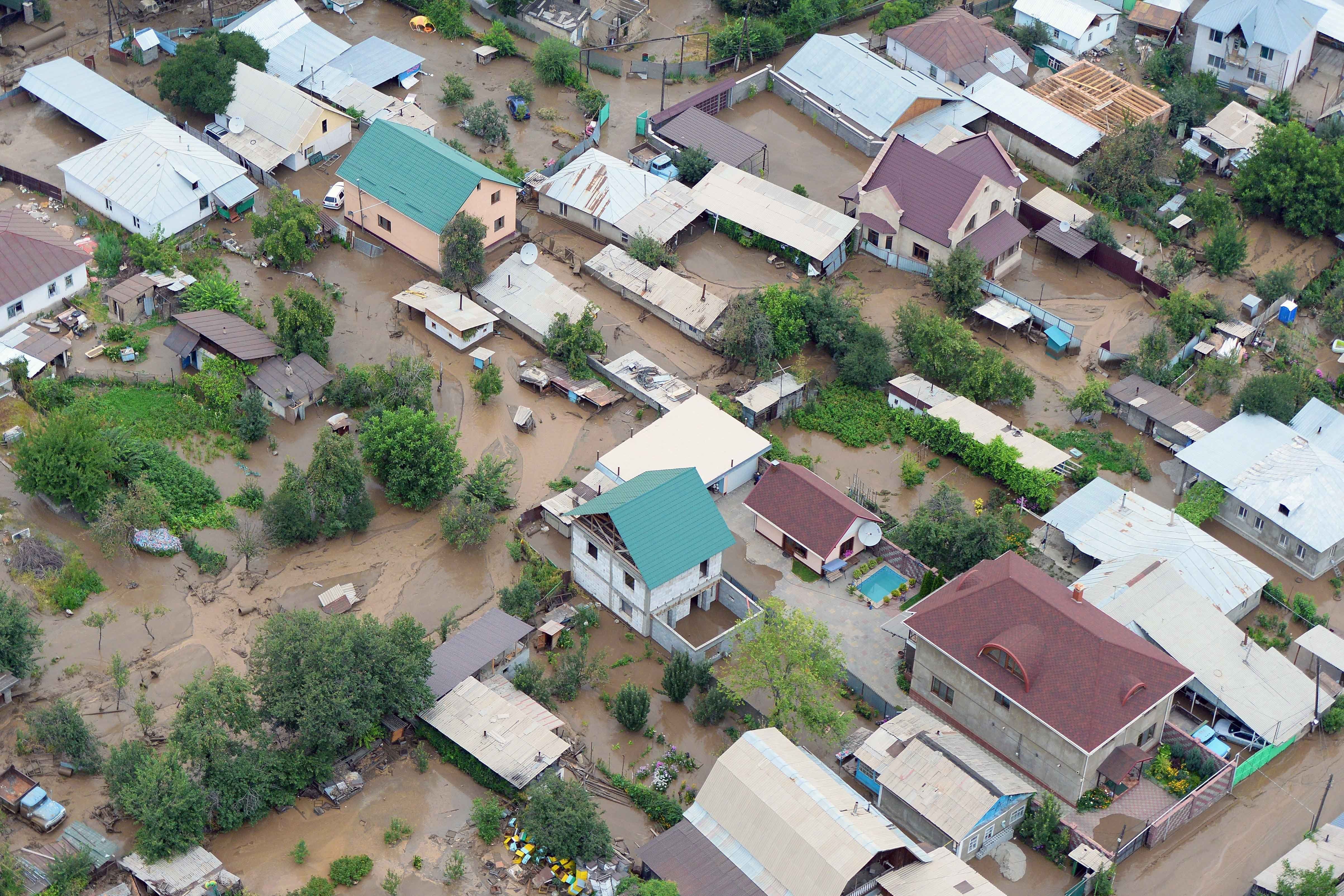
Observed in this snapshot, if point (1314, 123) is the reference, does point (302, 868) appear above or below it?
below

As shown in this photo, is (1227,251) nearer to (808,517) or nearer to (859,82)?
(859,82)

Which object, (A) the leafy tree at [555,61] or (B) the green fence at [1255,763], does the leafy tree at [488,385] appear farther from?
(B) the green fence at [1255,763]

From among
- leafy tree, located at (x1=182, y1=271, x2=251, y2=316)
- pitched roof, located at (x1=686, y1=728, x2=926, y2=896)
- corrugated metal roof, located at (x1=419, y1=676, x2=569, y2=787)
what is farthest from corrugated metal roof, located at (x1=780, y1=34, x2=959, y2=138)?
pitched roof, located at (x1=686, y1=728, x2=926, y2=896)

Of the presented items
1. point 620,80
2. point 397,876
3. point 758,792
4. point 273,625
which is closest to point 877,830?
point 758,792

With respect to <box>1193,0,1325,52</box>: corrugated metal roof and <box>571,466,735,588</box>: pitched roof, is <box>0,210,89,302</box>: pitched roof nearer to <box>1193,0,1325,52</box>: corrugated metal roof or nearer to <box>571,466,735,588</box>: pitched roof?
<box>571,466,735,588</box>: pitched roof

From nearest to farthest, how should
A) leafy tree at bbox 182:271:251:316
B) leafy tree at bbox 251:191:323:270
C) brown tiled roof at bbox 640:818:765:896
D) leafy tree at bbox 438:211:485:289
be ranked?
brown tiled roof at bbox 640:818:765:896, leafy tree at bbox 182:271:251:316, leafy tree at bbox 438:211:485:289, leafy tree at bbox 251:191:323:270

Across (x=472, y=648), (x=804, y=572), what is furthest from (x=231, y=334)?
(x=804, y=572)

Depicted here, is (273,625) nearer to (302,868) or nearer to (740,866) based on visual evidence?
(302,868)
